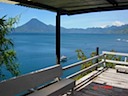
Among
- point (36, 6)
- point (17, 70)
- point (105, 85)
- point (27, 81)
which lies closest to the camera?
point (27, 81)

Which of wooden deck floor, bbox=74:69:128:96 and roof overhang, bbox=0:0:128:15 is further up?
roof overhang, bbox=0:0:128:15

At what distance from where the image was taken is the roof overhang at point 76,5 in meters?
3.54

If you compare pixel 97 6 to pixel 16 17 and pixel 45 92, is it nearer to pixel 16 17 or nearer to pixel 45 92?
pixel 16 17

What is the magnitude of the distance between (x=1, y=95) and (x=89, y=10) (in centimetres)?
305

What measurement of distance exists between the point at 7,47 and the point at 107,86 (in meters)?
2.95

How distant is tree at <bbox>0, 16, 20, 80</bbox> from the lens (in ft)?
14.2

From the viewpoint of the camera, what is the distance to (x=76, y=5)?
162 inches

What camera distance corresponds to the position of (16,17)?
4508 mm

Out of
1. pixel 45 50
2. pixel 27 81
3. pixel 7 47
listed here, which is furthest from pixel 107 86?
pixel 45 50

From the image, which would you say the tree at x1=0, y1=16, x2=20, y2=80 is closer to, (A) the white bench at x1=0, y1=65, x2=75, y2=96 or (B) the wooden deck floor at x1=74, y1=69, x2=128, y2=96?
(A) the white bench at x1=0, y1=65, x2=75, y2=96

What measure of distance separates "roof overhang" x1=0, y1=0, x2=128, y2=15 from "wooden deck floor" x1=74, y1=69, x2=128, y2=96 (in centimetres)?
206

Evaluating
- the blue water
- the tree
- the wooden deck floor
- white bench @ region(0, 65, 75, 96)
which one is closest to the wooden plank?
white bench @ region(0, 65, 75, 96)

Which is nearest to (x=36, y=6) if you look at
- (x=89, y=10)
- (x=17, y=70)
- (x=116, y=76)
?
(x=89, y=10)

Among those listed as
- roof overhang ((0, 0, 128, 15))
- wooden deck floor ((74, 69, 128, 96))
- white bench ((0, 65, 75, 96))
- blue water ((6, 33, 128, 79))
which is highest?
roof overhang ((0, 0, 128, 15))
